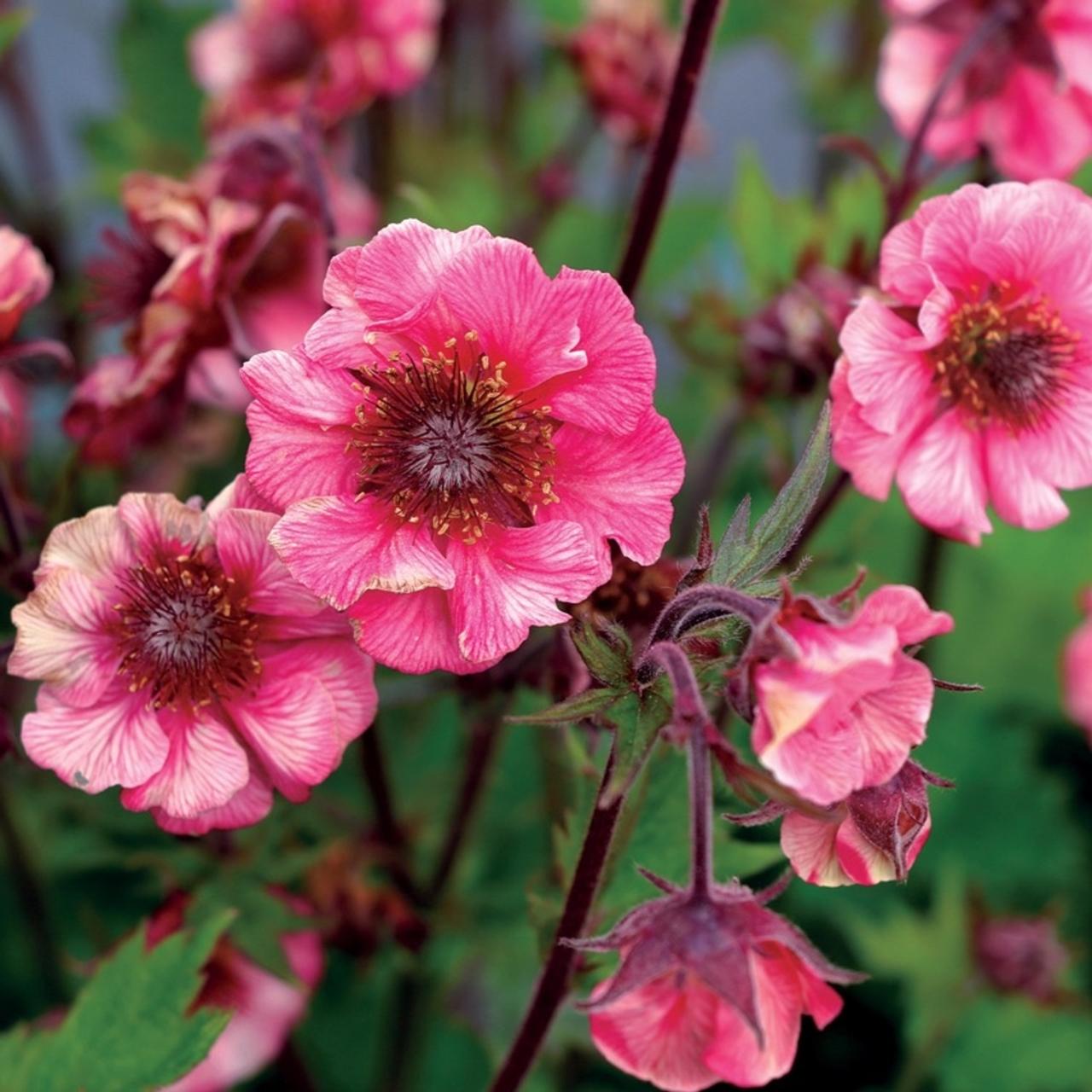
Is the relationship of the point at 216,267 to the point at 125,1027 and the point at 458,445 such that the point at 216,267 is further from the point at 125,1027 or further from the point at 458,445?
the point at 125,1027

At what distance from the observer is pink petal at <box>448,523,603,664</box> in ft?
1.40

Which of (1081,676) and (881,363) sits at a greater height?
(881,363)

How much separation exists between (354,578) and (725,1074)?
18 centimetres

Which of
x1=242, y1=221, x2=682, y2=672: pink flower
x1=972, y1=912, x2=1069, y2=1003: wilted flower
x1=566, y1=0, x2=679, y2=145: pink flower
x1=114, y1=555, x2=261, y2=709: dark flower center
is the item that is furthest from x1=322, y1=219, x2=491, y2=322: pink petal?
x1=972, y1=912, x2=1069, y2=1003: wilted flower

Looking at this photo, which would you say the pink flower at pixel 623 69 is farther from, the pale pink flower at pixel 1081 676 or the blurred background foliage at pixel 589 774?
the pale pink flower at pixel 1081 676

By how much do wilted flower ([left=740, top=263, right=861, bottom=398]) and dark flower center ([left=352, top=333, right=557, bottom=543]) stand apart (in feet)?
0.65

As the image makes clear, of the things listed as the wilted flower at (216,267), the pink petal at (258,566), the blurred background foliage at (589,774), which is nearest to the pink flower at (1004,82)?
the blurred background foliage at (589,774)

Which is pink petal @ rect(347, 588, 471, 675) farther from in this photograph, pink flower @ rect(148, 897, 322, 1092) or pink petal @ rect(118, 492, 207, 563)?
pink flower @ rect(148, 897, 322, 1092)

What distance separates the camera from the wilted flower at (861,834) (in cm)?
42

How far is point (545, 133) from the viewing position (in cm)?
124

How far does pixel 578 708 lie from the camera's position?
0.42 meters

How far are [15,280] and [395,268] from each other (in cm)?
21

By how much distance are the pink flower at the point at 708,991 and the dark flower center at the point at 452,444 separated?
0.45ft

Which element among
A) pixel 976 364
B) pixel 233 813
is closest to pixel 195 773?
pixel 233 813
